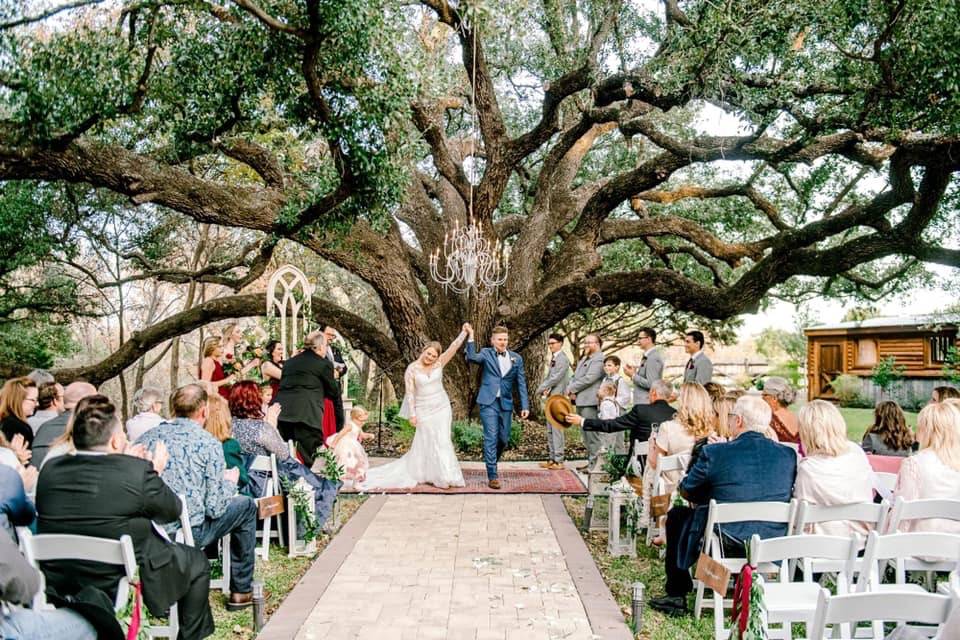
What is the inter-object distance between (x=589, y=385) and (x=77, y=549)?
26.6 ft

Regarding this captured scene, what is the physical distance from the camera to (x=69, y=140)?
905 cm

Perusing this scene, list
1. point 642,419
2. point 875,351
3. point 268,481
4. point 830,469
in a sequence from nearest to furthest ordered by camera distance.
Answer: point 830,469 < point 268,481 < point 642,419 < point 875,351

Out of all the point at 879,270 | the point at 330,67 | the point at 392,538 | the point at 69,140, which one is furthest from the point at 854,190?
the point at 69,140

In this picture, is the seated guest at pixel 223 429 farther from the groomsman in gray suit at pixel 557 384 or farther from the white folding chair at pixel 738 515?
the groomsman in gray suit at pixel 557 384

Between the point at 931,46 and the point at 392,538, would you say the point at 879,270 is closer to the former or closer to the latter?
the point at 931,46

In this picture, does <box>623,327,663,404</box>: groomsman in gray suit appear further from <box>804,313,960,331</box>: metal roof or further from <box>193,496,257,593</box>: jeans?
<box>804,313,960,331</box>: metal roof

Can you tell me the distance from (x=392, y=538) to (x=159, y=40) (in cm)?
569

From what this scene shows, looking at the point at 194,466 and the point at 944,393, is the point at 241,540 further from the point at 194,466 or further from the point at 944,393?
the point at 944,393

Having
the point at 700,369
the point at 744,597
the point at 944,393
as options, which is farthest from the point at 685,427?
the point at 700,369

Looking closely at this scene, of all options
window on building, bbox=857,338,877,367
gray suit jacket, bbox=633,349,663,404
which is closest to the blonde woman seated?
gray suit jacket, bbox=633,349,663,404

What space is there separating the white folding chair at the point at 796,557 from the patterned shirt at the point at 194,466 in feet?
10.0

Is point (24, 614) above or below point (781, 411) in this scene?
below

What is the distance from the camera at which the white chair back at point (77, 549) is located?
3570 millimetres

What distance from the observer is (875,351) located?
93.7ft
